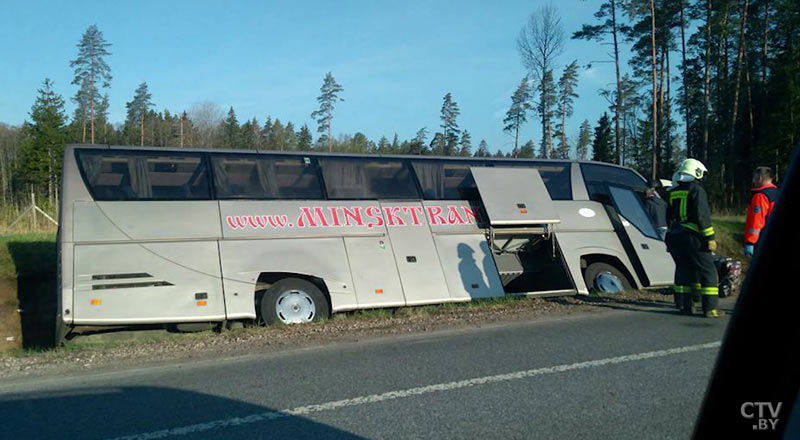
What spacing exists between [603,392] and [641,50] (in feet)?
115

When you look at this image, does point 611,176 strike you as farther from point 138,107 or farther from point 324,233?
point 138,107

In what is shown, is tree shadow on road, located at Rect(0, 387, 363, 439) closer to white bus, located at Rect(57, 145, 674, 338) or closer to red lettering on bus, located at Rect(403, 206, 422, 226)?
white bus, located at Rect(57, 145, 674, 338)

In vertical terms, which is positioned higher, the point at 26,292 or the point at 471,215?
the point at 471,215

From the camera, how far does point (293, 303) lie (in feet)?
31.0

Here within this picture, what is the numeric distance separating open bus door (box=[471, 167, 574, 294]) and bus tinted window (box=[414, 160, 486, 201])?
294 millimetres

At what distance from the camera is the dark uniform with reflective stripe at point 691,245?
841 cm

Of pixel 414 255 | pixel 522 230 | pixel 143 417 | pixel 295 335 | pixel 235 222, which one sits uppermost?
pixel 235 222

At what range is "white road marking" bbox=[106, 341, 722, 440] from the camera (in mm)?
4419

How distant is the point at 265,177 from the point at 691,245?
264 inches

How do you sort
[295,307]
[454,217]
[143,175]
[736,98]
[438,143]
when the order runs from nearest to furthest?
[143,175] → [295,307] → [454,217] → [736,98] → [438,143]


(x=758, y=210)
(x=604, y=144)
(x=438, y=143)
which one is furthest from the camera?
(x=438, y=143)

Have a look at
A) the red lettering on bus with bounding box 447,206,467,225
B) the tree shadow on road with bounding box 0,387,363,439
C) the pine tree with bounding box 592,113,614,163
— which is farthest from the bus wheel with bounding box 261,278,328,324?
the pine tree with bounding box 592,113,614,163

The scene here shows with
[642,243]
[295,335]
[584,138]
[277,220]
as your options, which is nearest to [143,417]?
[295,335]

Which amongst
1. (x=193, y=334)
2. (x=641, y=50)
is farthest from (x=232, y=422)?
(x=641, y=50)
